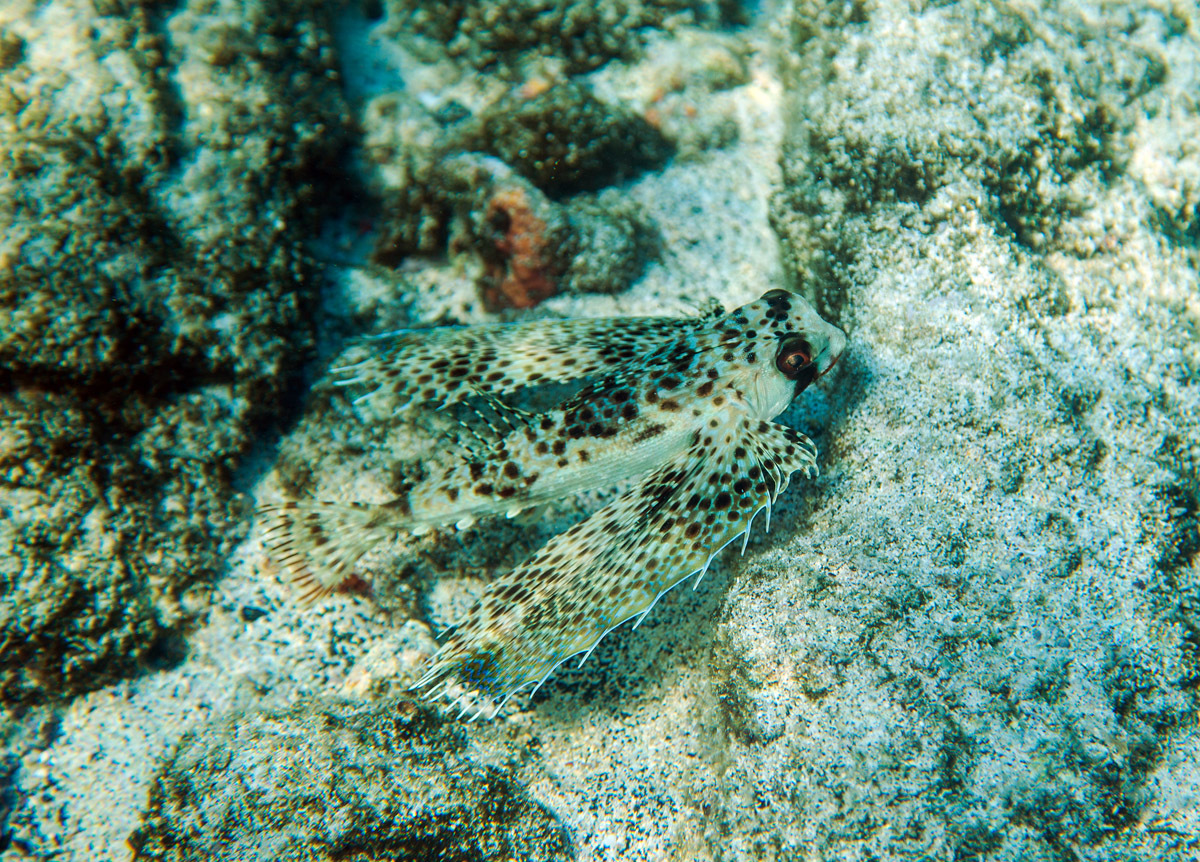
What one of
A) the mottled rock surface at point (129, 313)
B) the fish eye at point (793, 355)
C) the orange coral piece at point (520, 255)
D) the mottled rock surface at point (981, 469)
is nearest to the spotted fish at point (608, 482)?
the fish eye at point (793, 355)

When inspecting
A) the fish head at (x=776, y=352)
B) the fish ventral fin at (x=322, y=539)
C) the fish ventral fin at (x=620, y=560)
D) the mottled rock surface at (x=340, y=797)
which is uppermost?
the fish head at (x=776, y=352)

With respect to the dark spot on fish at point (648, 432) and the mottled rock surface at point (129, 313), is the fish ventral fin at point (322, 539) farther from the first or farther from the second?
the dark spot on fish at point (648, 432)

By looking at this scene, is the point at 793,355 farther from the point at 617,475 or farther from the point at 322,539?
the point at 322,539

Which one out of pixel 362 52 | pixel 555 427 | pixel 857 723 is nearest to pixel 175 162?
pixel 362 52

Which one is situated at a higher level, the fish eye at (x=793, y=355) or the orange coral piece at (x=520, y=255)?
the fish eye at (x=793, y=355)

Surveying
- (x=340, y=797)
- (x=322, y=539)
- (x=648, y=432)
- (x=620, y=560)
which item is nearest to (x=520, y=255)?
(x=648, y=432)

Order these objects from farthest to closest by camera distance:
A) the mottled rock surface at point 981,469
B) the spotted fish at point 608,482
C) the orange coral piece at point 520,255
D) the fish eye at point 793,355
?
1. the orange coral piece at point 520,255
2. the fish eye at point 793,355
3. the spotted fish at point 608,482
4. the mottled rock surface at point 981,469
